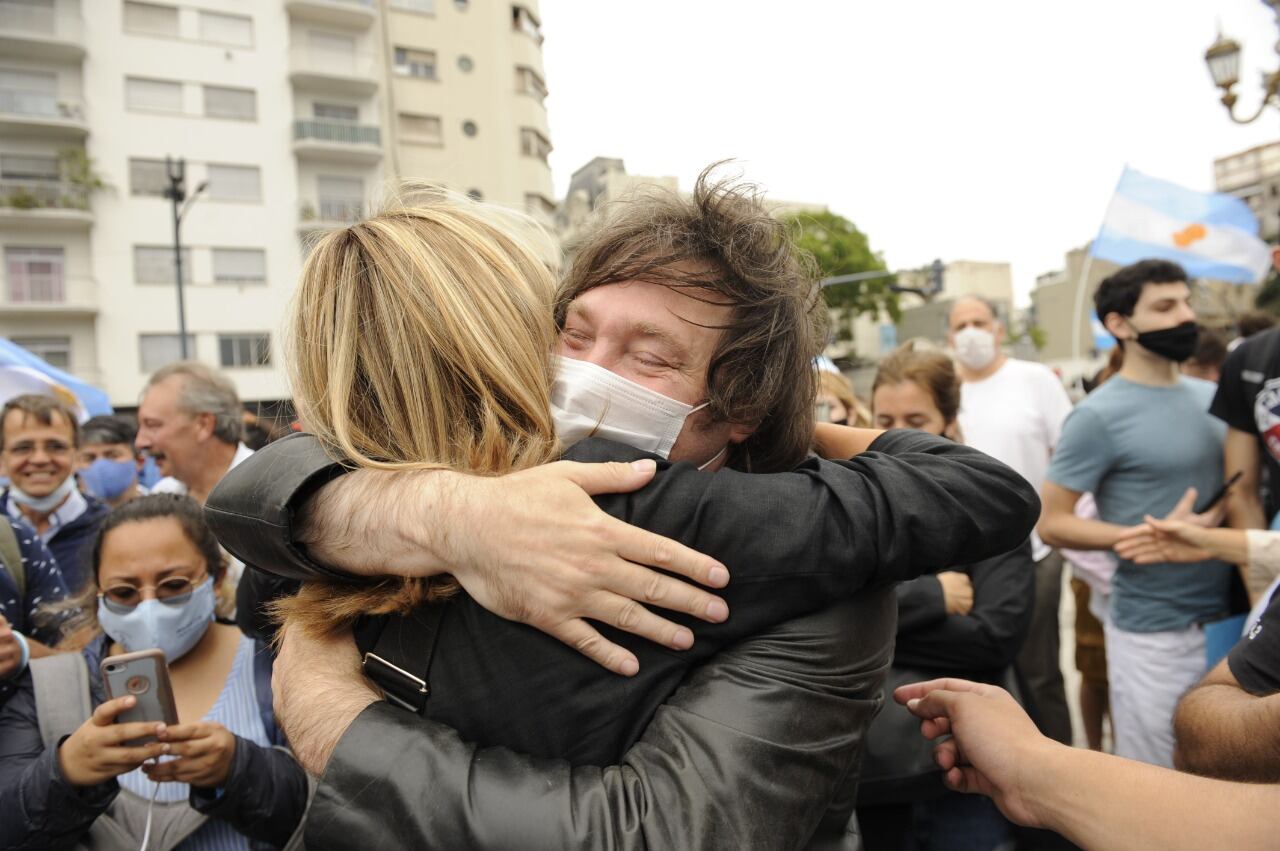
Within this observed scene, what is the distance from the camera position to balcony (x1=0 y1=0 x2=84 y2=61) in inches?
1032

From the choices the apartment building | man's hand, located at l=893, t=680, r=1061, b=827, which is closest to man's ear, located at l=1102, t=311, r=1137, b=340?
man's hand, located at l=893, t=680, r=1061, b=827

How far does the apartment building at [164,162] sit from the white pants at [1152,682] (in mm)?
25821

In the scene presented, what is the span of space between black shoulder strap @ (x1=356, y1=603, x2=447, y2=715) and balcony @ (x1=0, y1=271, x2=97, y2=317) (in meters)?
30.7

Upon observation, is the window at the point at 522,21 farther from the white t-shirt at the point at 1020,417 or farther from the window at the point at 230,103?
the white t-shirt at the point at 1020,417

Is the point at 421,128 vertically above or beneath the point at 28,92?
above

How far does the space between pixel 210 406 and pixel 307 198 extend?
28.3 metres

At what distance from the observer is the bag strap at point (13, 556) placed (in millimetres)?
2994

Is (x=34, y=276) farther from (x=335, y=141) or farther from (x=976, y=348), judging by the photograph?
(x=976, y=348)

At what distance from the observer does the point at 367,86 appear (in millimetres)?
30703

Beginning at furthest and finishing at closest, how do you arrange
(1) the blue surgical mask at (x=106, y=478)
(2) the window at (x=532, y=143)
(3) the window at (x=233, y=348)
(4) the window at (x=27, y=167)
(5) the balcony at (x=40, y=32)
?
(2) the window at (x=532, y=143), (3) the window at (x=233, y=348), (4) the window at (x=27, y=167), (5) the balcony at (x=40, y=32), (1) the blue surgical mask at (x=106, y=478)

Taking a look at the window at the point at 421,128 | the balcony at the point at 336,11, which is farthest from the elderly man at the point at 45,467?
the window at the point at 421,128

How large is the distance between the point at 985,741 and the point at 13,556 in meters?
3.28

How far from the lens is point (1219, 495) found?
3.46m

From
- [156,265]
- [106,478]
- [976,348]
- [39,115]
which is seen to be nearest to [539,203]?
[156,265]
